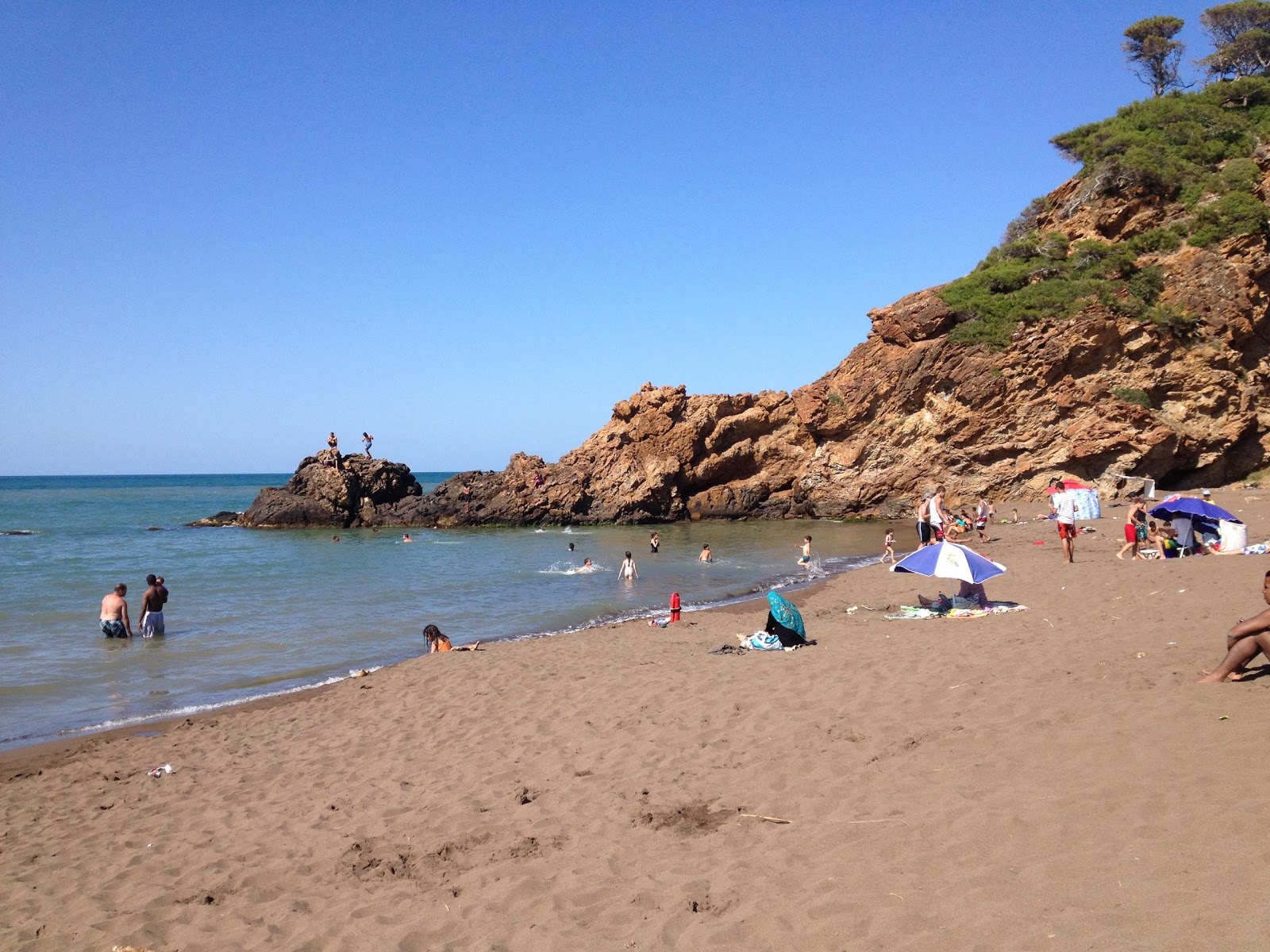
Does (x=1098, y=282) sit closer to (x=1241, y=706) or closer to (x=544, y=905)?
(x=1241, y=706)

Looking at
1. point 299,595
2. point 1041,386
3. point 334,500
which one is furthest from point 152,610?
point 1041,386

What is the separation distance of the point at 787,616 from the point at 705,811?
17.5 ft

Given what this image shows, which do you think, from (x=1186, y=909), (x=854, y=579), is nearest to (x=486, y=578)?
(x=854, y=579)

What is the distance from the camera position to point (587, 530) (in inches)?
1547

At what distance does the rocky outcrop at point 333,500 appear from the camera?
43.2 meters

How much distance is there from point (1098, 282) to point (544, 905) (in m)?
33.3

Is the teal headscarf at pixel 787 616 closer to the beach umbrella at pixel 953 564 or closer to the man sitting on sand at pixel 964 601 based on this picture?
the beach umbrella at pixel 953 564

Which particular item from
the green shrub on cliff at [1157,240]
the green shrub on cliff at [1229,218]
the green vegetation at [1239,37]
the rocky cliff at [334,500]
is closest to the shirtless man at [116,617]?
the rocky cliff at [334,500]

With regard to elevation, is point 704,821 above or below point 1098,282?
below

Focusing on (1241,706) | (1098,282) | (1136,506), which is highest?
(1098,282)

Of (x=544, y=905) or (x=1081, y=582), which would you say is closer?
(x=544, y=905)

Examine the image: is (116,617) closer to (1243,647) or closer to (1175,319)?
(1243,647)

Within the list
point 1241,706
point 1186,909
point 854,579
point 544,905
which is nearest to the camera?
point 1186,909

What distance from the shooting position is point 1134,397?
30.2 m
